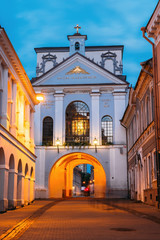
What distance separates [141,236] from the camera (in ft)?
30.6

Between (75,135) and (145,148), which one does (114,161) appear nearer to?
(75,135)

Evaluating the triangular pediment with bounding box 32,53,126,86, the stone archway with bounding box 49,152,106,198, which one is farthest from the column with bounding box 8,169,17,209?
the triangular pediment with bounding box 32,53,126,86

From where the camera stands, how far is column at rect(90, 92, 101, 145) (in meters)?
42.0

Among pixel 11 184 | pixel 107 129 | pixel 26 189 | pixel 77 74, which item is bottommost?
pixel 26 189

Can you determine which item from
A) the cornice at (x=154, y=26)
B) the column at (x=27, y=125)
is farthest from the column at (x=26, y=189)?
the cornice at (x=154, y=26)

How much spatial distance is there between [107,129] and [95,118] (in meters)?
1.71

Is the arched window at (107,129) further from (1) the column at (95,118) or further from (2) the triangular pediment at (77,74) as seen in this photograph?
(2) the triangular pediment at (77,74)

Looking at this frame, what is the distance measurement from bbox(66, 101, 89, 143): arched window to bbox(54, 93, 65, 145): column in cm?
83

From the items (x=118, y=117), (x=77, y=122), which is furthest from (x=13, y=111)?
(x=118, y=117)

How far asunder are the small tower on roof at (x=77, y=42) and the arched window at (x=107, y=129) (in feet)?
37.0

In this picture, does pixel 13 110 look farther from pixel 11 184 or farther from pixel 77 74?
pixel 77 74

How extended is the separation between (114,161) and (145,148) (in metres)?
14.9

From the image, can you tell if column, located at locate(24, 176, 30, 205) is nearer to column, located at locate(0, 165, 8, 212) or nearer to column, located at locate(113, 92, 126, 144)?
column, located at locate(0, 165, 8, 212)

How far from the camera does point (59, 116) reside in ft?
140
